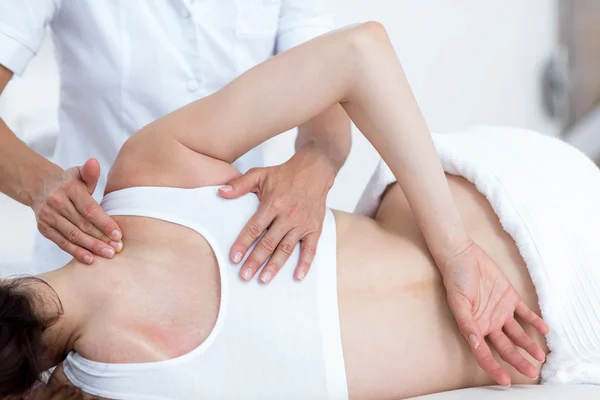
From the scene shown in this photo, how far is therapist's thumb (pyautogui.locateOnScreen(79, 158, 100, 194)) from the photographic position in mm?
1098

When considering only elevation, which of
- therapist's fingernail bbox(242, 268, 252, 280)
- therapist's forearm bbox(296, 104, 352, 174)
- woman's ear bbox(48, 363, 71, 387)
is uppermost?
therapist's fingernail bbox(242, 268, 252, 280)

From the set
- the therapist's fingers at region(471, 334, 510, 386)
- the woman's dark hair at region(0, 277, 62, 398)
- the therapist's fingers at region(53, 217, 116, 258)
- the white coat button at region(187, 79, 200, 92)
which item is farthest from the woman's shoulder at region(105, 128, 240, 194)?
the therapist's fingers at region(471, 334, 510, 386)

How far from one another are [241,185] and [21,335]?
40 cm

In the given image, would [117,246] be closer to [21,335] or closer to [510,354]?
[21,335]

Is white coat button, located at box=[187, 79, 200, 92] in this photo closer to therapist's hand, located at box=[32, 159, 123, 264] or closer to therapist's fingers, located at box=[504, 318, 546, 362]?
therapist's hand, located at box=[32, 159, 123, 264]

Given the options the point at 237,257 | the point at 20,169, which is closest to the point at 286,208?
the point at 237,257

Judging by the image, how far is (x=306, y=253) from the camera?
1.14 metres

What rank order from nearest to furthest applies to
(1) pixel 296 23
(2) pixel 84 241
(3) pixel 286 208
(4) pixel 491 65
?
(2) pixel 84 241
(3) pixel 286 208
(1) pixel 296 23
(4) pixel 491 65

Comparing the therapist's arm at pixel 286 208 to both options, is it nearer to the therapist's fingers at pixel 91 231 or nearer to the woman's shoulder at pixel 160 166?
the woman's shoulder at pixel 160 166

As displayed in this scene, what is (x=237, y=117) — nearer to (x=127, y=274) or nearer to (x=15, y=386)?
(x=127, y=274)

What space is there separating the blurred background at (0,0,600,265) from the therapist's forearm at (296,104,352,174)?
0.96 metres

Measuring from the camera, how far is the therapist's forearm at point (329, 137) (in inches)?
56.9

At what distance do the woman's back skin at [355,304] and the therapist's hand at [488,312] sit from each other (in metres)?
0.04

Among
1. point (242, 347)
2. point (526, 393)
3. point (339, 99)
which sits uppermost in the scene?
point (339, 99)
